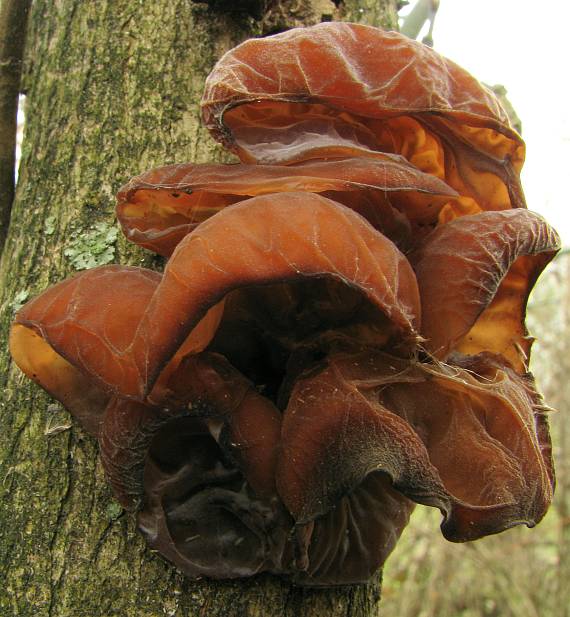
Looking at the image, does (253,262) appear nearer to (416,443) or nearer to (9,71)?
(416,443)

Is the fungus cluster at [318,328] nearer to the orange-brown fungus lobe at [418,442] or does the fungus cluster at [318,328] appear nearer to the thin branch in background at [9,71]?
the orange-brown fungus lobe at [418,442]

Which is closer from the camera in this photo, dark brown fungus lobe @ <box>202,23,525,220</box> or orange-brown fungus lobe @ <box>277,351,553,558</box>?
orange-brown fungus lobe @ <box>277,351,553,558</box>

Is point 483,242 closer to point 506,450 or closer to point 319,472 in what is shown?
point 506,450

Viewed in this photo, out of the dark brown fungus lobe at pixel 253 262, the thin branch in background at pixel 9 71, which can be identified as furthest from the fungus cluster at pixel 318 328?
the thin branch in background at pixel 9 71

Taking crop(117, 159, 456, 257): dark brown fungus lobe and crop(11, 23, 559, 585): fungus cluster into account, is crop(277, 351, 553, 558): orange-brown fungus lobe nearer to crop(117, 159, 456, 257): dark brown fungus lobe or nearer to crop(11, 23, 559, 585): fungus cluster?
crop(11, 23, 559, 585): fungus cluster

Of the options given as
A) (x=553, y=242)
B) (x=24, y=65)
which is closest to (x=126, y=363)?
(x=553, y=242)

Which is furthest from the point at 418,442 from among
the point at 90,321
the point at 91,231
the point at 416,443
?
the point at 91,231

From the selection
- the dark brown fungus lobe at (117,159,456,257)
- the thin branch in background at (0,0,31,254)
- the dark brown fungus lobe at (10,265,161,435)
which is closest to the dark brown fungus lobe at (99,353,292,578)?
the dark brown fungus lobe at (10,265,161,435)
